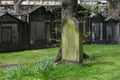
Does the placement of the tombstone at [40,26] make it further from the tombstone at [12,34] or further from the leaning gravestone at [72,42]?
the leaning gravestone at [72,42]

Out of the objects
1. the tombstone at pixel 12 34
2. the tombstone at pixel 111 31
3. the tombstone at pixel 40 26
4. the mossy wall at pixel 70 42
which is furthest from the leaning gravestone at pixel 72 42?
the tombstone at pixel 111 31

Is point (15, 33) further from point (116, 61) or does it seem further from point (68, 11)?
point (116, 61)

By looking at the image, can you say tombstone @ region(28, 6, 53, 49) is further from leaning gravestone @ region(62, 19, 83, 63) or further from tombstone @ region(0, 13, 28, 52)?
leaning gravestone @ region(62, 19, 83, 63)

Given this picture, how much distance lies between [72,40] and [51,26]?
9183 millimetres

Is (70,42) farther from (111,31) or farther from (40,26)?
(111,31)

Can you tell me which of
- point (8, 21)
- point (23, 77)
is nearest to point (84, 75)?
point (23, 77)

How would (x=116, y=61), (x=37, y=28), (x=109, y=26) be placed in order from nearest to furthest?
(x=116, y=61) → (x=37, y=28) → (x=109, y=26)

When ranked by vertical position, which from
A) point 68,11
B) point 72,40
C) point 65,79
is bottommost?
point 65,79

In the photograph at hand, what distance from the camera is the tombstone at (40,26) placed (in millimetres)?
19312

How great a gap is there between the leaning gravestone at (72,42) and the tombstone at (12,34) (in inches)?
268

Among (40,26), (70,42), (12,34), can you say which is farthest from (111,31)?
(70,42)

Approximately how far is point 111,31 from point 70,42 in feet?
42.3

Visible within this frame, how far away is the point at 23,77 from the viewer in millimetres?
9055

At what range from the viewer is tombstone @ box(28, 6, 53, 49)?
19.3 m
